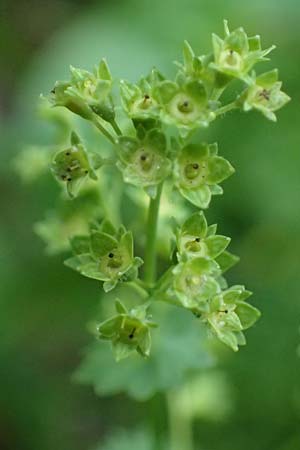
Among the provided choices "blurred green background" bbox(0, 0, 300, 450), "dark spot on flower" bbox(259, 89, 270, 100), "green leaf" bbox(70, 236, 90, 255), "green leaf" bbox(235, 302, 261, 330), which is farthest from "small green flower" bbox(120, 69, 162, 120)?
"blurred green background" bbox(0, 0, 300, 450)

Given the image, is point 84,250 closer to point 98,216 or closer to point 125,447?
point 98,216

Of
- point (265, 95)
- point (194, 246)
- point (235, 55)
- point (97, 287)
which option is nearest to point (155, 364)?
point (194, 246)

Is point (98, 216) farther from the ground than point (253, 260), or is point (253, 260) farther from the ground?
point (98, 216)

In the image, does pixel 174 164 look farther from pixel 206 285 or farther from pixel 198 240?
pixel 206 285

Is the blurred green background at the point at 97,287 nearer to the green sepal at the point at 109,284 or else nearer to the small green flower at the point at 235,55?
the green sepal at the point at 109,284

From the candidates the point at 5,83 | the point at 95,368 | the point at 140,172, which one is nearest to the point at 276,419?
the point at 95,368

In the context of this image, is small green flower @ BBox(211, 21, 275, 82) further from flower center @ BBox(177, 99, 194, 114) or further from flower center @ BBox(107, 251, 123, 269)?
flower center @ BBox(107, 251, 123, 269)
